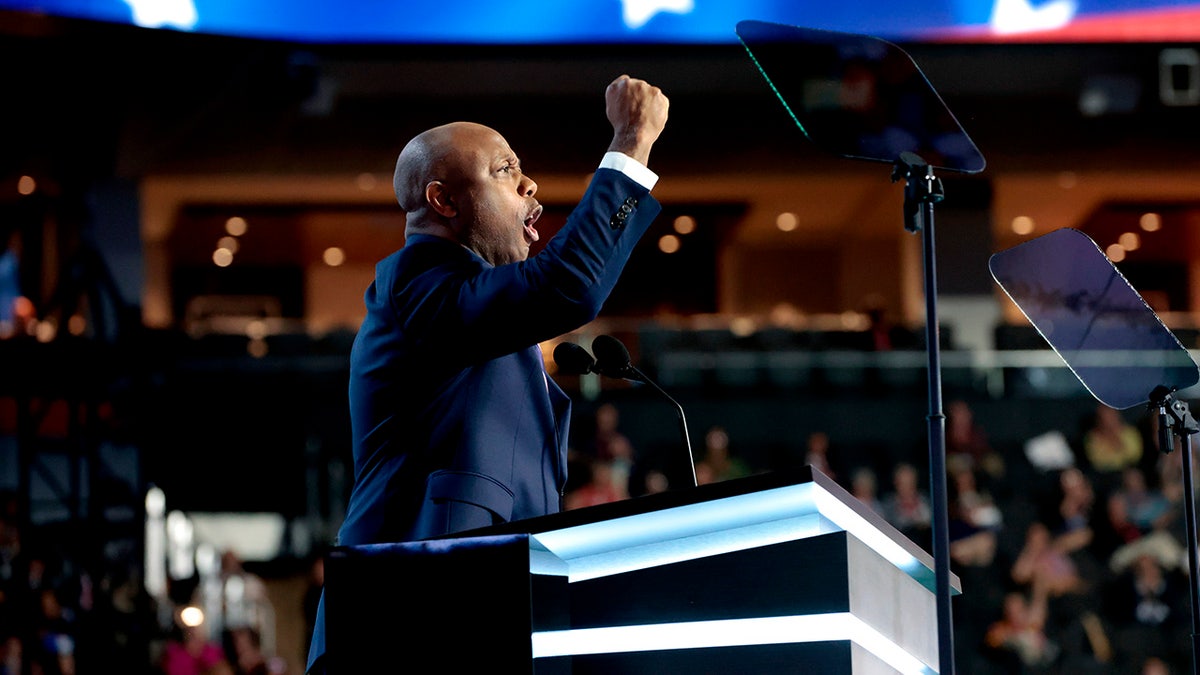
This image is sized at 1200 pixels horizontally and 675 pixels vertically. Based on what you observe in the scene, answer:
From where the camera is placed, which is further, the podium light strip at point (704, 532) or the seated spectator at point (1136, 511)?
the seated spectator at point (1136, 511)

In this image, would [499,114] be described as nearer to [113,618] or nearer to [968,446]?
[968,446]

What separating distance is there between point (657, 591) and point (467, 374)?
402 millimetres

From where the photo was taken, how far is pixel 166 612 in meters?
7.79

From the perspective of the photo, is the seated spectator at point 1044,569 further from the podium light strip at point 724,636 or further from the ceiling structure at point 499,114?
the podium light strip at point 724,636

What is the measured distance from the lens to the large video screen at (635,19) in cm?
770

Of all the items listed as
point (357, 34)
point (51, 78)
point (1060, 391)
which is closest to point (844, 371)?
point (1060, 391)


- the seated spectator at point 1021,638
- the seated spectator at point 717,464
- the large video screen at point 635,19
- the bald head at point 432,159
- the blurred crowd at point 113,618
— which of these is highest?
the large video screen at point 635,19

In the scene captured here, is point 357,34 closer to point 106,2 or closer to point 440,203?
point 106,2

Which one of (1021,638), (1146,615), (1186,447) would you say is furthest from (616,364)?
(1146,615)

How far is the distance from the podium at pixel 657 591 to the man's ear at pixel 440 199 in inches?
22.5

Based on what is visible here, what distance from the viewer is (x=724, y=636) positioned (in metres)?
1.78

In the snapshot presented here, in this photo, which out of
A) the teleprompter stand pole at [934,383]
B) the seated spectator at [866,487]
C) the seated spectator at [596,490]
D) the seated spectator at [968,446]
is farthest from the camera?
the seated spectator at [968,446]

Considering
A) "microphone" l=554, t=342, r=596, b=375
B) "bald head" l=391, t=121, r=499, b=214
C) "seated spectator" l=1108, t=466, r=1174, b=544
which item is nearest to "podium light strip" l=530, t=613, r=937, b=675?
"microphone" l=554, t=342, r=596, b=375

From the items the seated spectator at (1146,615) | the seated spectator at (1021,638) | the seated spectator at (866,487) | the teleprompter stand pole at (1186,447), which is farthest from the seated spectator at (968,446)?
the teleprompter stand pole at (1186,447)
